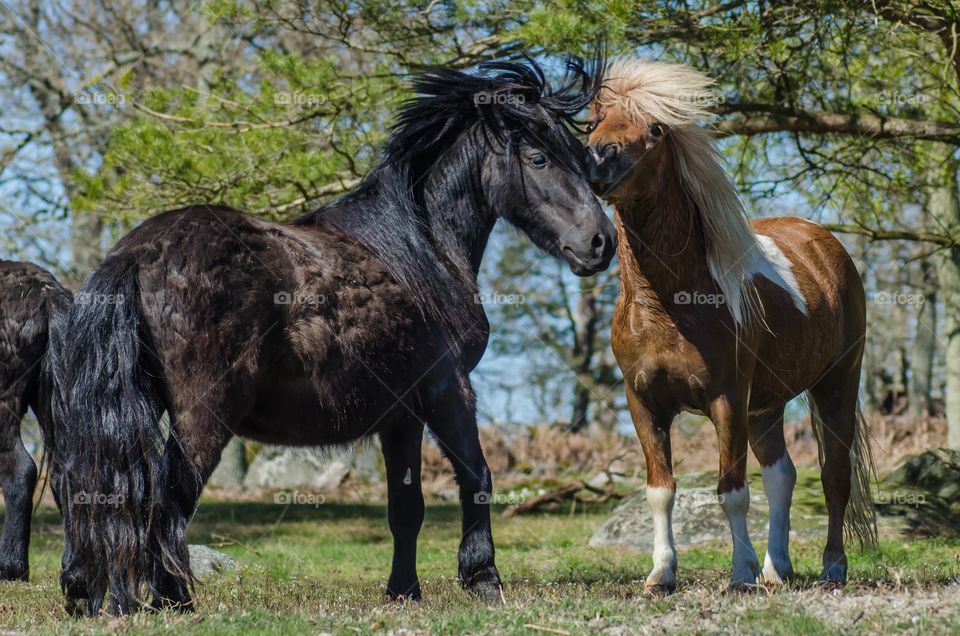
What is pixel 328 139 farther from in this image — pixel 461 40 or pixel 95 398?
pixel 95 398

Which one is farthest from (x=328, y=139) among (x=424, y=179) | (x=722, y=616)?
(x=722, y=616)

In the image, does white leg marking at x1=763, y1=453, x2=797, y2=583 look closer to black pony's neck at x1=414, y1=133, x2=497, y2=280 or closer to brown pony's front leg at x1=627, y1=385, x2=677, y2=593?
brown pony's front leg at x1=627, y1=385, x2=677, y2=593

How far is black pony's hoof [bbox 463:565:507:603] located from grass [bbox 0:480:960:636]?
0.08m

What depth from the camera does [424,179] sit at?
6.12 metres

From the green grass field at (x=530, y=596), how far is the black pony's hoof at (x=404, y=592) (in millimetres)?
68

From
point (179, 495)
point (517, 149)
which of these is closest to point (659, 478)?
point (517, 149)

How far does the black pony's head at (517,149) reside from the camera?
5707 mm

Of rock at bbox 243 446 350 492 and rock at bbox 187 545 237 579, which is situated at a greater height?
rock at bbox 187 545 237 579

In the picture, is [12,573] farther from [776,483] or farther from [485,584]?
[776,483]

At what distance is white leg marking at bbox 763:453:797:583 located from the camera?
646cm

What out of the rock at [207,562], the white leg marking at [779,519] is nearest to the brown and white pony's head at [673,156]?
the white leg marking at [779,519]

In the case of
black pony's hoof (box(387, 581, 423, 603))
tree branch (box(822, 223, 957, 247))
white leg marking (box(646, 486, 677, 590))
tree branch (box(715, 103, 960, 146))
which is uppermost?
tree branch (box(715, 103, 960, 146))

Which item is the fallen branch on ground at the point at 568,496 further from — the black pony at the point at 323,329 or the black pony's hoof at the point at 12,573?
the black pony at the point at 323,329

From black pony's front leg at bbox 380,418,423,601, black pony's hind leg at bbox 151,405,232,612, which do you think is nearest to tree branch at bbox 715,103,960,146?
black pony's front leg at bbox 380,418,423,601
